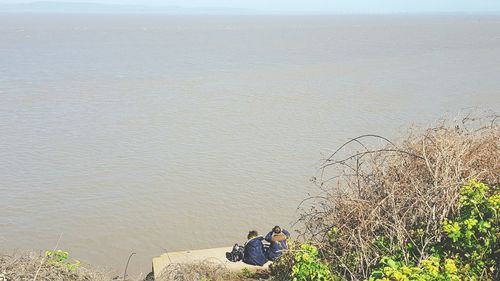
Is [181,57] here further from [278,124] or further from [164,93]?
[278,124]

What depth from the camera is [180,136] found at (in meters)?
20.5

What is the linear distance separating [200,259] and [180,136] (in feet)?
38.0

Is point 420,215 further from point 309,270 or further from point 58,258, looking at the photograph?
point 58,258

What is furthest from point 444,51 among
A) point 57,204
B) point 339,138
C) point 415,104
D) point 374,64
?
point 57,204

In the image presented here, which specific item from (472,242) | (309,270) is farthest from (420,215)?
(309,270)

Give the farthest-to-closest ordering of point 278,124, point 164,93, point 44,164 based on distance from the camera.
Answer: point 164,93, point 278,124, point 44,164

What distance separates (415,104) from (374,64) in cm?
1765

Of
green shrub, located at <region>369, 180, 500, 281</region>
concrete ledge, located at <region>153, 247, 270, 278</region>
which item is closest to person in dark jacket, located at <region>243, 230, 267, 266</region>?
concrete ledge, located at <region>153, 247, 270, 278</region>

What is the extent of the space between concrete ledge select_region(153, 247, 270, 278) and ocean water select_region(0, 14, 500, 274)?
209 cm

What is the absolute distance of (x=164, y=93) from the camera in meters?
29.5

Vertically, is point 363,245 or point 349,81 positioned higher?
point 349,81

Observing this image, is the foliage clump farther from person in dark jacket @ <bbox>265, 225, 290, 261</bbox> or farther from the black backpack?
the black backpack

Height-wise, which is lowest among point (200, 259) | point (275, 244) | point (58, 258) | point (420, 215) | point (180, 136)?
point (200, 259)

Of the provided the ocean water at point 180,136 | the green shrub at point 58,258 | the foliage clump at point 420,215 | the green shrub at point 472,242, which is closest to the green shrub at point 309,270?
the foliage clump at point 420,215
